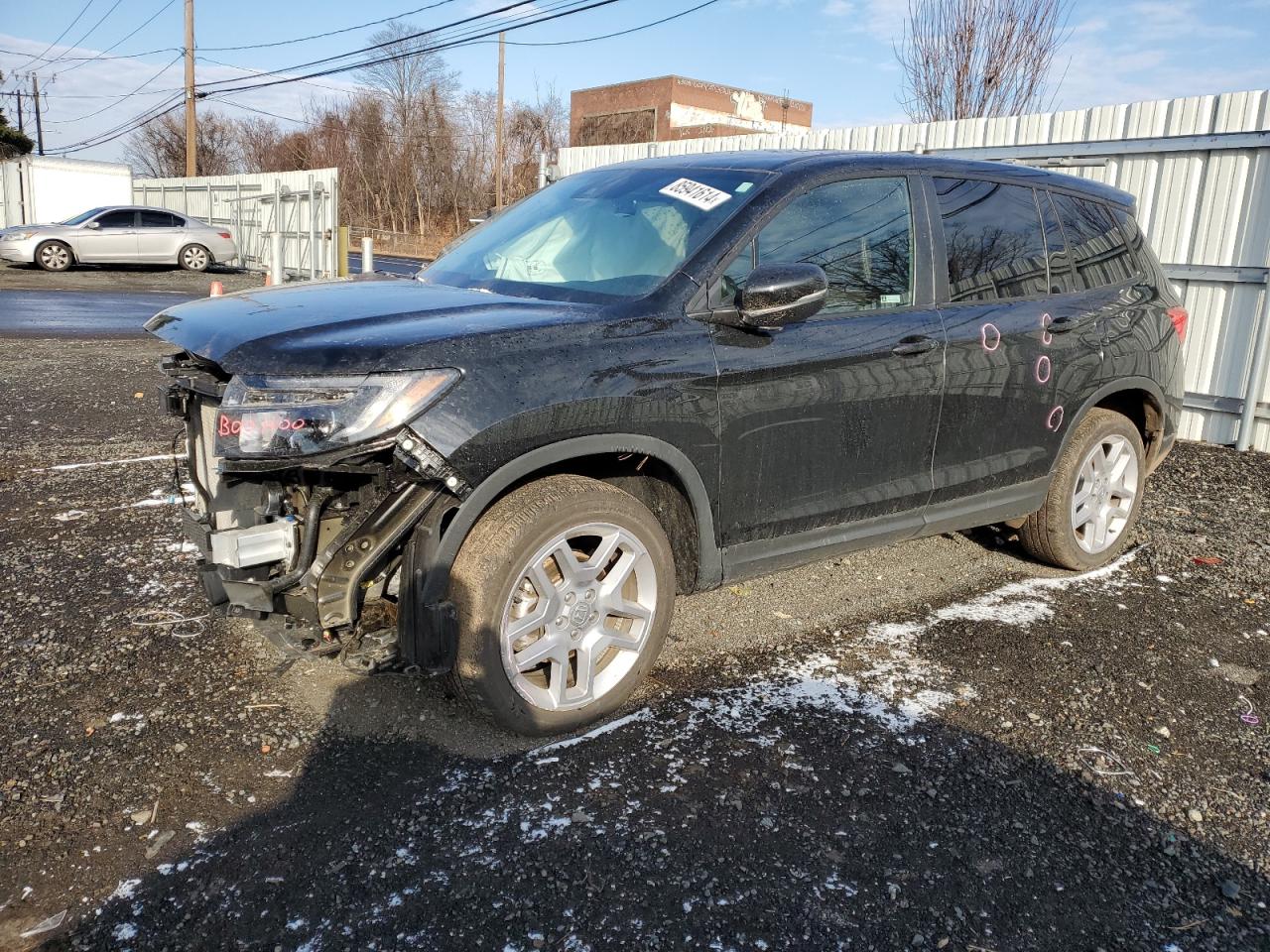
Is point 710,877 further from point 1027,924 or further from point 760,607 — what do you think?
point 760,607

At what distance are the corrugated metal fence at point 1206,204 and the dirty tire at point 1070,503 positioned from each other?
12.5 ft

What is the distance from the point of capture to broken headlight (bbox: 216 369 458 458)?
2.89 meters

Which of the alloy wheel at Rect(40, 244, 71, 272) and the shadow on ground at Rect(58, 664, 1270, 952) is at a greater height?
the alloy wheel at Rect(40, 244, 71, 272)

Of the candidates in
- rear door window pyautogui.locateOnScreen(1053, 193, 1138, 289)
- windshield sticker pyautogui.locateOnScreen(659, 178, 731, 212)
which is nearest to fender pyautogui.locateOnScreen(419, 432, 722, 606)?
windshield sticker pyautogui.locateOnScreen(659, 178, 731, 212)

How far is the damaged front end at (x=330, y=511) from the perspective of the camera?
2.91 m

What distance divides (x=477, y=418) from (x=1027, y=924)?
2016mm

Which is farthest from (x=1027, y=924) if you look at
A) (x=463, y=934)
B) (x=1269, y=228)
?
(x=1269, y=228)

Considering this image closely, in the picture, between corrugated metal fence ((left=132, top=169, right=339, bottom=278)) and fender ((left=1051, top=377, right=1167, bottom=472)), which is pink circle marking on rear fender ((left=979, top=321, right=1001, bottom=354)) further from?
corrugated metal fence ((left=132, top=169, right=339, bottom=278))

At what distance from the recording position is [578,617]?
339 cm

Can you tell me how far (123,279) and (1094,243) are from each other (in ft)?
76.8

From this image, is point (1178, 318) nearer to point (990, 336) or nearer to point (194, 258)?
point (990, 336)

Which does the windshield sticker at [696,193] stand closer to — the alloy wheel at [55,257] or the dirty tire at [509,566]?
the dirty tire at [509,566]

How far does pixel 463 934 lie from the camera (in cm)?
246

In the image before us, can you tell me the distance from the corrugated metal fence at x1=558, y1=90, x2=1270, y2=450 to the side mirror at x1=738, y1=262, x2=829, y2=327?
21.1 ft
